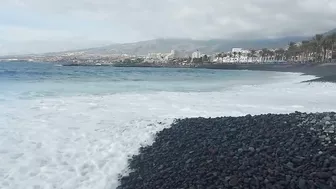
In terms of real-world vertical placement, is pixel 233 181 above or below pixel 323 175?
below

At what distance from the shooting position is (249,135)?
25.2 feet

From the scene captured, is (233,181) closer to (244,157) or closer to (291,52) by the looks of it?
(244,157)

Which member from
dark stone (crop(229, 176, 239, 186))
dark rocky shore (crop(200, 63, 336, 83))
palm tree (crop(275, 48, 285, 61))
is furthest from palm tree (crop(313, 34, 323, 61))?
dark stone (crop(229, 176, 239, 186))

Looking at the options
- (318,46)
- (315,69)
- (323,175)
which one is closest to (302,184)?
(323,175)

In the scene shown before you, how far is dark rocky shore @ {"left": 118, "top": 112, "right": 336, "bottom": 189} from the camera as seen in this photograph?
206 inches

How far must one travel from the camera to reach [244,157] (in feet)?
20.4

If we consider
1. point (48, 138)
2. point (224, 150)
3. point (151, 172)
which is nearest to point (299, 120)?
point (224, 150)

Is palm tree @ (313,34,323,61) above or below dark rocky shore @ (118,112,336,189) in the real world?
above

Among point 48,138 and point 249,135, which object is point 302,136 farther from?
point 48,138

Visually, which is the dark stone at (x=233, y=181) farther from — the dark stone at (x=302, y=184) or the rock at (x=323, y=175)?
the rock at (x=323, y=175)

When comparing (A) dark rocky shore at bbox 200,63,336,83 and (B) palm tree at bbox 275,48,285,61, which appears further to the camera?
(B) palm tree at bbox 275,48,285,61

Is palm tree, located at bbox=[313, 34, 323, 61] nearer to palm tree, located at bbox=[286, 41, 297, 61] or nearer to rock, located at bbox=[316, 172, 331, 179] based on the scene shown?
palm tree, located at bbox=[286, 41, 297, 61]

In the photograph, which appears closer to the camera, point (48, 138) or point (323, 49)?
point (48, 138)

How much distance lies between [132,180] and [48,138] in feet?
12.0
